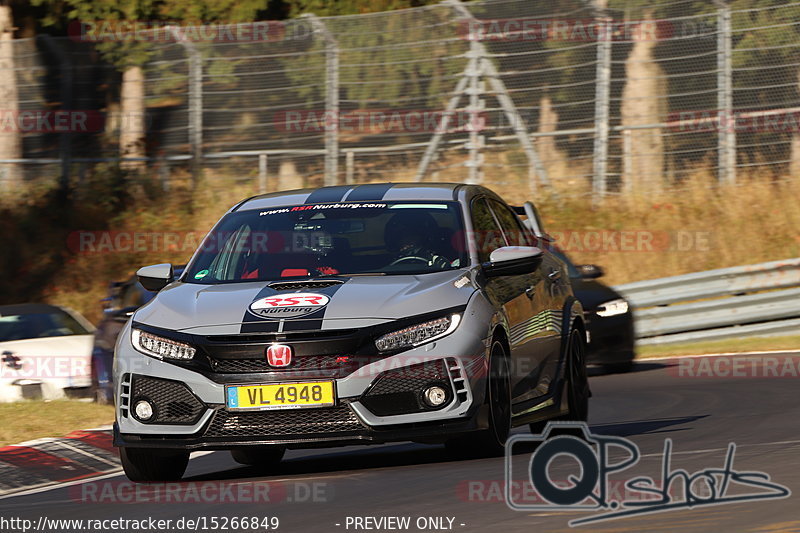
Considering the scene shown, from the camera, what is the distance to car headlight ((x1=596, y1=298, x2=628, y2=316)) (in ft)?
55.5

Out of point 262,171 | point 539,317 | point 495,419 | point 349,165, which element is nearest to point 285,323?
point 495,419

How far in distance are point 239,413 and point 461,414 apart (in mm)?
1190

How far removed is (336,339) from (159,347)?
1049 mm

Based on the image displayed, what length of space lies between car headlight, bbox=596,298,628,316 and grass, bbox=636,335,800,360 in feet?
5.86

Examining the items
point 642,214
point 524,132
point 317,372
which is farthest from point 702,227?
point 317,372

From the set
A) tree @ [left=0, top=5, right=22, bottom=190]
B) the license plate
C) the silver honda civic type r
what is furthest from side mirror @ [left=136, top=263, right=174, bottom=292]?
tree @ [left=0, top=5, right=22, bottom=190]

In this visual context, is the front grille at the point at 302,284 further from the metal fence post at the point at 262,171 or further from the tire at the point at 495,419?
the metal fence post at the point at 262,171

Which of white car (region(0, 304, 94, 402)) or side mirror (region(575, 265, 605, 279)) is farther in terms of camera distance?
white car (region(0, 304, 94, 402))

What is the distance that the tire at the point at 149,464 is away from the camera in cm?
925

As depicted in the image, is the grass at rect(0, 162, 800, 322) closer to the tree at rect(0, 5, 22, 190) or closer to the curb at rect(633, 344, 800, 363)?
the tree at rect(0, 5, 22, 190)

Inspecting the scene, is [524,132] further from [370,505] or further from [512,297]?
[370,505]

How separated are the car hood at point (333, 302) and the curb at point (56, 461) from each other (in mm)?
1408

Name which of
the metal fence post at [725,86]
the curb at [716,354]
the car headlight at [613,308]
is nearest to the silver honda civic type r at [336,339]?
the car headlight at [613,308]

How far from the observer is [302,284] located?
30.5 feet
